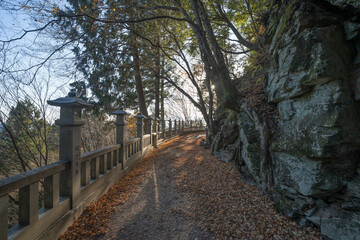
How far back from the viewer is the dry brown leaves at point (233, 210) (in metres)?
2.88

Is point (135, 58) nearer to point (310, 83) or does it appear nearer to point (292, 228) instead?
point (310, 83)

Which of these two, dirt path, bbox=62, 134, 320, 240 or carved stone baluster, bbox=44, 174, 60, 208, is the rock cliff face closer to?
dirt path, bbox=62, 134, 320, 240

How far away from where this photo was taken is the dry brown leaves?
2879 millimetres

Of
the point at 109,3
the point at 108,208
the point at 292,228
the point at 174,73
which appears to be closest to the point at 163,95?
the point at 174,73

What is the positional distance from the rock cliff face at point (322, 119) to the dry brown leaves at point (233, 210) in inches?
11.2

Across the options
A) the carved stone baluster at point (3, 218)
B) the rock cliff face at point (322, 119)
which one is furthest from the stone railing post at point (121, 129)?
the rock cliff face at point (322, 119)

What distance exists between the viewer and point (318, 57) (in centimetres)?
276

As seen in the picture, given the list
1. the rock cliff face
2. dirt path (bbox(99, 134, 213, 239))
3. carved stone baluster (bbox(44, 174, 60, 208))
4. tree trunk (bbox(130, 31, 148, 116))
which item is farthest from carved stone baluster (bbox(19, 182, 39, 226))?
tree trunk (bbox(130, 31, 148, 116))

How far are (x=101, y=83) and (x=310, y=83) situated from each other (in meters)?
9.34

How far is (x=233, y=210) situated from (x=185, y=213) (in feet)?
3.36

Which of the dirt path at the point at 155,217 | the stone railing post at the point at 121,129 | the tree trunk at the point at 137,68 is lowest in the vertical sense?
the dirt path at the point at 155,217

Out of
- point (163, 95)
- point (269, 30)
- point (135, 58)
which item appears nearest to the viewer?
point (269, 30)

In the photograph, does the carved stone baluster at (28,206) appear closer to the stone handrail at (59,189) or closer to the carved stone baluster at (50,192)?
the stone handrail at (59,189)

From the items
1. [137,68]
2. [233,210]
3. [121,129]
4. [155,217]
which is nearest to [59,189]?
[155,217]
